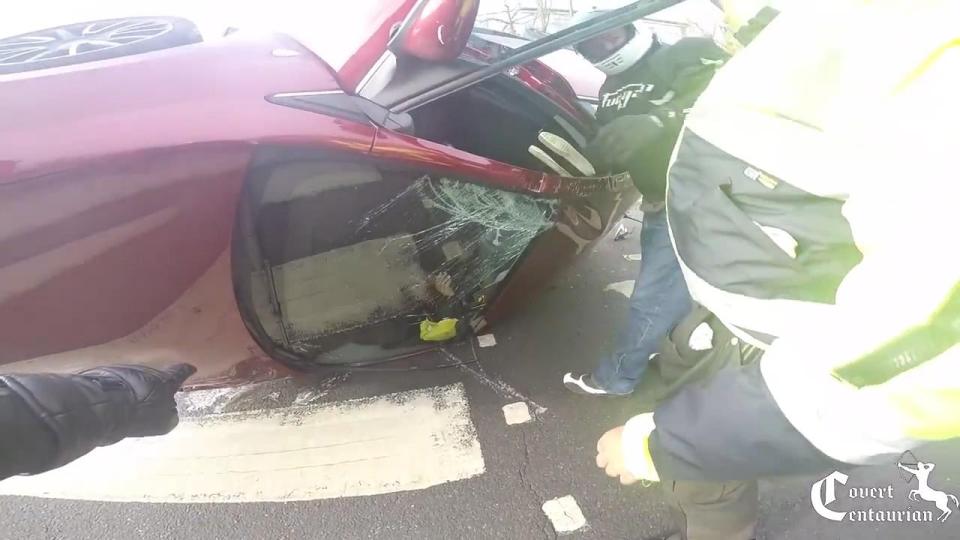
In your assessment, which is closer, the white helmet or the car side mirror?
the car side mirror

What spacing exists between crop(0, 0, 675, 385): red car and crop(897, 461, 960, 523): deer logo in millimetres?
1052

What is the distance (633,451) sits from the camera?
1065mm

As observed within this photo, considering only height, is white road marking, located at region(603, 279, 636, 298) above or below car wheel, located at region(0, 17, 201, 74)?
below

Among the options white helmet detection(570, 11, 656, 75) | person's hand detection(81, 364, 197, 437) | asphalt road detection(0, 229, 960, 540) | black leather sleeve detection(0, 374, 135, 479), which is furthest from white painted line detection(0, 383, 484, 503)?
white helmet detection(570, 11, 656, 75)

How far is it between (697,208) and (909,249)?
435 millimetres

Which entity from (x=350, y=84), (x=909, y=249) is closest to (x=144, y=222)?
(x=350, y=84)

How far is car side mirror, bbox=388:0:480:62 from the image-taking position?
1.37 metres

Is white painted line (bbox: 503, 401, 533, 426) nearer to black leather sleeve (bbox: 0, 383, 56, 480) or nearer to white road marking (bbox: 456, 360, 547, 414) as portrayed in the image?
white road marking (bbox: 456, 360, 547, 414)

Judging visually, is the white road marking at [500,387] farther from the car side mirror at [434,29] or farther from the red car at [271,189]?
the car side mirror at [434,29]

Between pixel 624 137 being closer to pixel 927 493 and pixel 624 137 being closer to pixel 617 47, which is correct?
pixel 617 47

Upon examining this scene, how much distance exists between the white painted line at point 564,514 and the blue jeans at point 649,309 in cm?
40

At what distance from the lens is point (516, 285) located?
189 centimetres

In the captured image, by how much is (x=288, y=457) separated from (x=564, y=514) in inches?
28.9

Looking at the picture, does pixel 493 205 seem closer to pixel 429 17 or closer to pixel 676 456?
pixel 429 17
